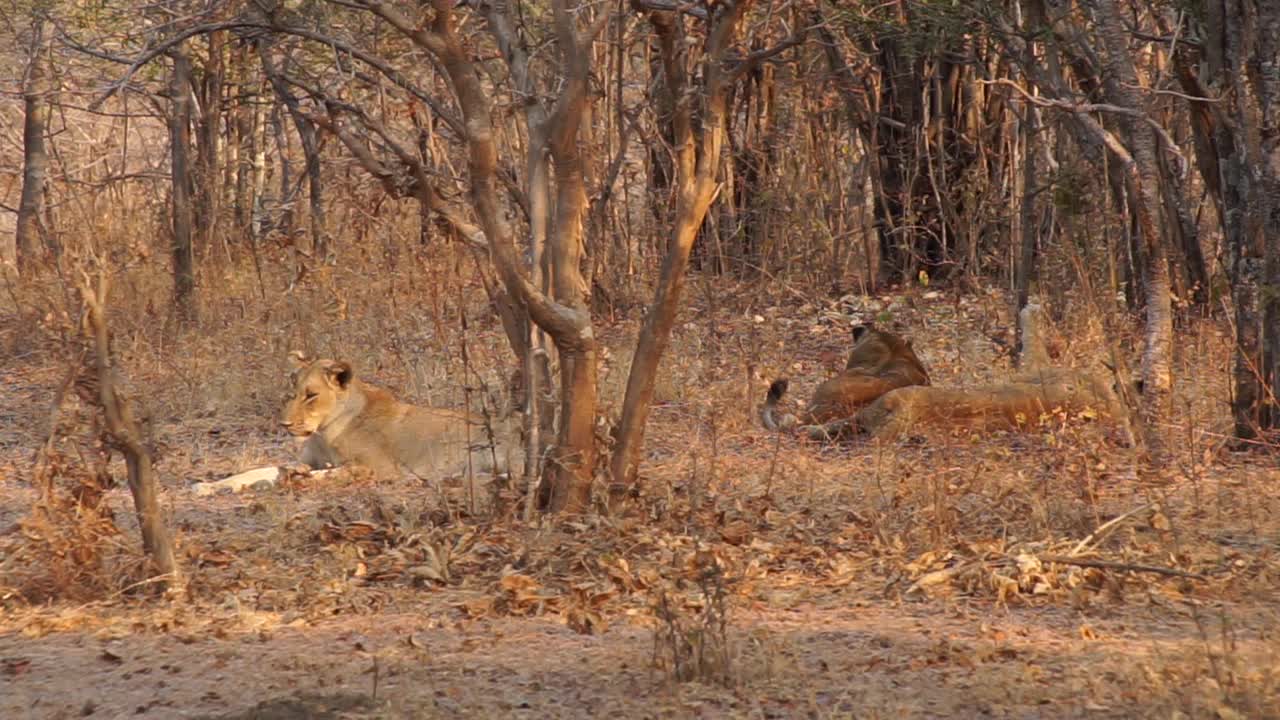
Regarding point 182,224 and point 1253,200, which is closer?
point 1253,200

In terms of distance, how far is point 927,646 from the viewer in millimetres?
4332

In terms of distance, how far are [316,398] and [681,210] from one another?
2.87m

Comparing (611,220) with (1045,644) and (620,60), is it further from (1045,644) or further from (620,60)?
(1045,644)

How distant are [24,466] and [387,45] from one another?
242 inches

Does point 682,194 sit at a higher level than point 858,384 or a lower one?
higher

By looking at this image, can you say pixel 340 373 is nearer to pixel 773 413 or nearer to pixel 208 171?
pixel 773 413

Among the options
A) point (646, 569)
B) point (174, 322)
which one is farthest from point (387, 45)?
point (646, 569)

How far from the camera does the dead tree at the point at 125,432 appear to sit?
4.74 m

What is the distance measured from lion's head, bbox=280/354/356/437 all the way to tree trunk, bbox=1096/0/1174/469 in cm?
382

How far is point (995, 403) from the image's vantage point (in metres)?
7.45

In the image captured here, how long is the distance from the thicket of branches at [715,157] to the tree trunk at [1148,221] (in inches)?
0.6

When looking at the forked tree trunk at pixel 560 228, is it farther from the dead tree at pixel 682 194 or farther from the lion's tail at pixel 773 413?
the lion's tail at pixel 773 413

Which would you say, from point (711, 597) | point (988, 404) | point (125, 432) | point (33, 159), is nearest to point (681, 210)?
point (711, 597)

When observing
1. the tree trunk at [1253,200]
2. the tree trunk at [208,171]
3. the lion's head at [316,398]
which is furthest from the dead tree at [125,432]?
the tree trunk at [208,171]
